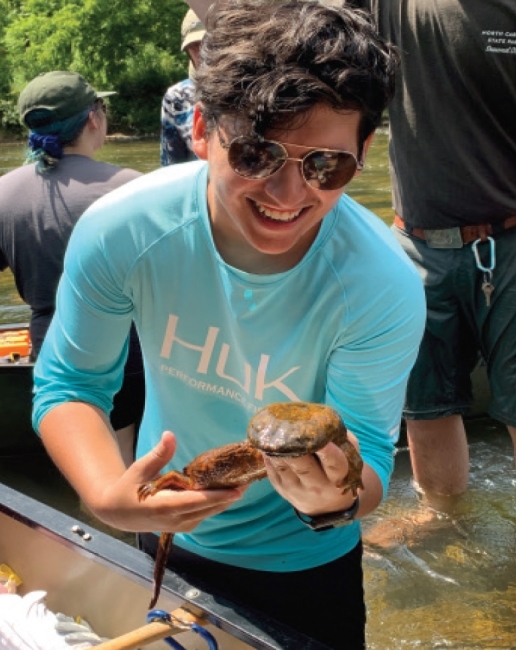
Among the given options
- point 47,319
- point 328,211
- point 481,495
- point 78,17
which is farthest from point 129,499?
point 78,17

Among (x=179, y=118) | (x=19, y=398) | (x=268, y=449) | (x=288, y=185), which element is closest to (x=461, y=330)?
(x=179, y=118)

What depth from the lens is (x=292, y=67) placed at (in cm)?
180

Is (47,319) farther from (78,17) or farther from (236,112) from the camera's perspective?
(78,17)

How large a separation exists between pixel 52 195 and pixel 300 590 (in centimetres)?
267

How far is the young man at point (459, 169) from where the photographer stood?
341cm

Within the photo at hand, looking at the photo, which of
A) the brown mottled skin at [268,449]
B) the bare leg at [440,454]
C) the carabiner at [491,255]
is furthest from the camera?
the bare leg at [440,454]

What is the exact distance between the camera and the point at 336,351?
82.4 inches

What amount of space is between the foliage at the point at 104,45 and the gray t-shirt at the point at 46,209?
40.6 m

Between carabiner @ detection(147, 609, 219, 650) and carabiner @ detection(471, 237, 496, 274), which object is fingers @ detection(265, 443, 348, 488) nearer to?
carabiner @ detection(147, 609, 219, 650)

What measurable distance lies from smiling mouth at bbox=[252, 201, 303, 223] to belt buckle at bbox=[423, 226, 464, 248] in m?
1.84

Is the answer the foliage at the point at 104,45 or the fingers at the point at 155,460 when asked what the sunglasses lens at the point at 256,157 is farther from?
the foliage at the point at 104,45

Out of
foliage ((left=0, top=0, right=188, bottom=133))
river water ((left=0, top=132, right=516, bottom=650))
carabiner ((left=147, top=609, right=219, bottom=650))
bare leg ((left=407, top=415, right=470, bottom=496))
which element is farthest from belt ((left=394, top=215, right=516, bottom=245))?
foliage ((left=0, top=0, right=188, bottom=133))

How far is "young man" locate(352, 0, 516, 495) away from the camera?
3.41 meters

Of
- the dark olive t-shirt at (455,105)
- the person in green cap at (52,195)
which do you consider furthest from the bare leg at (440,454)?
the person in green cap at (52,195)
